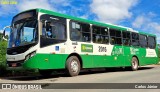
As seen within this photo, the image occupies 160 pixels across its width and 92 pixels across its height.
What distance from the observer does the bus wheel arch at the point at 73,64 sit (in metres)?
14.4

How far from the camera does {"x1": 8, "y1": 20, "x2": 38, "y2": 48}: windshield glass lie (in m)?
13.1

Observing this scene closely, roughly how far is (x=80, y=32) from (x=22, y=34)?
10.9 feet

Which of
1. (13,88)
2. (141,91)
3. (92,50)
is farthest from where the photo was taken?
(92,50)

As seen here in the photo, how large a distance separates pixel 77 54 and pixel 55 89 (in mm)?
5400

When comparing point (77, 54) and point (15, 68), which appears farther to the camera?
point (77, 54)

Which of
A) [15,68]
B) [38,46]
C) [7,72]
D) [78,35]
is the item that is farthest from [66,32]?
[7,72]

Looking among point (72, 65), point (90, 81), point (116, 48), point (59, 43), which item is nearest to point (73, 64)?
point (72, 65)

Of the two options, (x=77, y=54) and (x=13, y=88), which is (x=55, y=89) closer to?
(x=13, y=88)

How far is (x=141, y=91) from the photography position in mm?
9430

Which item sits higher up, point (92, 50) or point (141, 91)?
point (92, 50)

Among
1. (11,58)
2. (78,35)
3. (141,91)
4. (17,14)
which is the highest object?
(17,14)

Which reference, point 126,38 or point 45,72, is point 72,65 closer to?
point 45,72

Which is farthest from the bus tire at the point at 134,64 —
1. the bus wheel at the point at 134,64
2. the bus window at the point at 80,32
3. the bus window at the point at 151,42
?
the bus window at the point at 80,32

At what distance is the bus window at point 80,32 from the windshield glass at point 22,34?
230 centimetres
